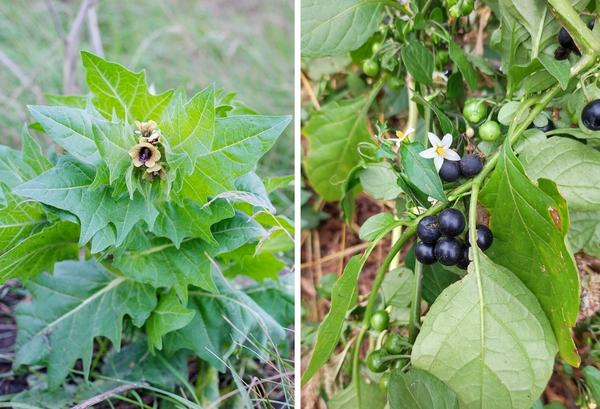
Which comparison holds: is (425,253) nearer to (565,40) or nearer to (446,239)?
(446,239)

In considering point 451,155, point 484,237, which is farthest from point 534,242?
point 451,155

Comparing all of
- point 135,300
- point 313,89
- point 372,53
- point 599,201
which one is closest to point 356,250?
point 313,89

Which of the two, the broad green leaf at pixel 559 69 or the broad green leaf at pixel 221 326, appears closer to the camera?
the broad green leaf at pixel 559 69

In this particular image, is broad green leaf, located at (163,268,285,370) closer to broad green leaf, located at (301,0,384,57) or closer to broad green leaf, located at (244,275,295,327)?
broad green leaf, located at (244,275,295,327)

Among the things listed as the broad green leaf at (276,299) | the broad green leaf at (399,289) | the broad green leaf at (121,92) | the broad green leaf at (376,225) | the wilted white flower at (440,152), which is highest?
the broad green leaf at (121,92)

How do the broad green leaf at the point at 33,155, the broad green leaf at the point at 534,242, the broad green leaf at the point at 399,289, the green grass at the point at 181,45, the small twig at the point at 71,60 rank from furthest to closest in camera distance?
the green grass at the point at 181,45
the small twig at the point at 71,60
the broad green leaf at the point at 399,289
the broad green leaf at the point at 33,155
the broad green leaf at the point at 534,242

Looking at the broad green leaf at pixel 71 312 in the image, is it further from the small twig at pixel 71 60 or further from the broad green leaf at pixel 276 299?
the small twig at pixel 71 60

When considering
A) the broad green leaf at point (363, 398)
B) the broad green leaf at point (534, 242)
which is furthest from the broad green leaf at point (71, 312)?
the broad green leaf at point (534, 242)
